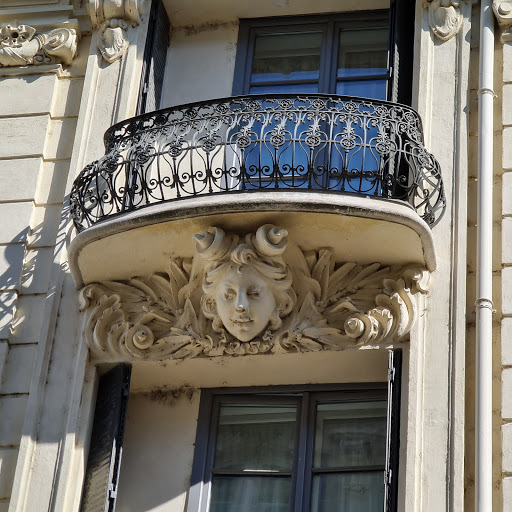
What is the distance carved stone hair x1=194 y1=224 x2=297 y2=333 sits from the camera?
9547 mm

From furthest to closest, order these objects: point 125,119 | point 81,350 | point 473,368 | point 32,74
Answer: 1. point 32,74
2. point 125,119
3. point 81,350
4. point 473,368

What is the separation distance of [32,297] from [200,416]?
1532 millimetres

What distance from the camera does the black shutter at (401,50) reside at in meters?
10.6

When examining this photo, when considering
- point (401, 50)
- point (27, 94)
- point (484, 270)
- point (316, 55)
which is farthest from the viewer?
point (316, 55)

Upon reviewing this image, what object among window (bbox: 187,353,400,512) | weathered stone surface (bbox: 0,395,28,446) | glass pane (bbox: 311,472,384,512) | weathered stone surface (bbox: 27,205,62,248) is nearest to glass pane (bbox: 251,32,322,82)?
weathered stone surface (bbox: 27,205,62,248)

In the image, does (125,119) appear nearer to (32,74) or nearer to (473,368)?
(32,74)

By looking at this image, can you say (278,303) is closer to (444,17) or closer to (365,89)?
(365,89)

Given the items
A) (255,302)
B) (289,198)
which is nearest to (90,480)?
(255,302)

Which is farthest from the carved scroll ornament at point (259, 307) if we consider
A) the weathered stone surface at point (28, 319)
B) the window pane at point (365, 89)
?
the window pane at point (365, 89)

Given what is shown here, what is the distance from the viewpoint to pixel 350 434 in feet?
31.7

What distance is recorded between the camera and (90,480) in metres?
9.32

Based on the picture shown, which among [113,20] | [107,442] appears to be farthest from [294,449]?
[113,20]

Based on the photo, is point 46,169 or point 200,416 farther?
point 46,169

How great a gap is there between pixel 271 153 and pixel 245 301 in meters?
1.05
